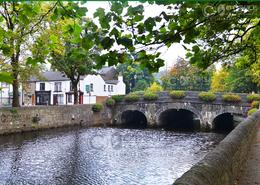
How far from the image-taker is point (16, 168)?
16.6 meters

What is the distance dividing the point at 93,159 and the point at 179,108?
A: 2480cm

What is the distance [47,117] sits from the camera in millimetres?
34000

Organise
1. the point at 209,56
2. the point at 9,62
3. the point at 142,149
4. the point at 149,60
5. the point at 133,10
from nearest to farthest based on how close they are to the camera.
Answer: the point at 133,10 < the point at 149,60 < the point at 209,56 < the point at 142,149 < the point at 9,62

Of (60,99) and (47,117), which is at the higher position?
(60,99)

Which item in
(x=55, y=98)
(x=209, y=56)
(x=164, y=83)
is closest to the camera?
(x=209, y=56)

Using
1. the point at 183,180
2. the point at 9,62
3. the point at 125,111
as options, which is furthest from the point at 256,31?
the point at 125,111

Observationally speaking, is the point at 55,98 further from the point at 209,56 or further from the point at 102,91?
the point at 209,56

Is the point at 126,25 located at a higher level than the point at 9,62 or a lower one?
lower

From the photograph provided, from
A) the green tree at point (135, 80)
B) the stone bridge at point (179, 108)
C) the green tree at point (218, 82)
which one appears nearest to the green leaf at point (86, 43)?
the stone bridge at point (179, 108)

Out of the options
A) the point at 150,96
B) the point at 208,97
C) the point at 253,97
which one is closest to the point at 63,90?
the point at 150,96

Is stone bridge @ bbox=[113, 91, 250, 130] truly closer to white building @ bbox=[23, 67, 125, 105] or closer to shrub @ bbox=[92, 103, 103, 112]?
shrub @ bbox=[92, 103, 103, 112]

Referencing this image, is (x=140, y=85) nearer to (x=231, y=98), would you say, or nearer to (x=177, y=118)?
(x=177, y=118)

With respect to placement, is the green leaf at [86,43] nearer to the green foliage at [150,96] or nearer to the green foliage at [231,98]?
the green foliage at [231,98]

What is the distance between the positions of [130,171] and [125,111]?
3001 centimetres
